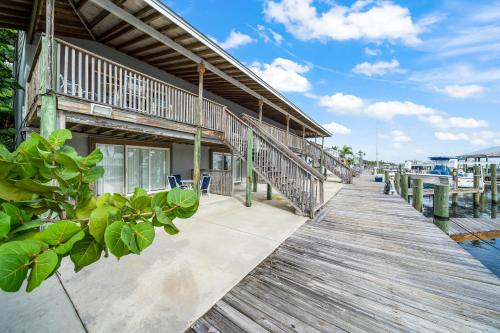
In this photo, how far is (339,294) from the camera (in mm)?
2756

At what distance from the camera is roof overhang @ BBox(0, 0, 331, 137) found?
4.98m

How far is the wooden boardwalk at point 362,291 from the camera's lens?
2.29 metres

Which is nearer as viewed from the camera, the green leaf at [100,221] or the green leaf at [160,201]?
the green leaf at [100,221]

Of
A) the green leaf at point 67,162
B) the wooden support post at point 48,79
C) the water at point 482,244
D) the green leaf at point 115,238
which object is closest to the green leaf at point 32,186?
the green leaf at point 67,162

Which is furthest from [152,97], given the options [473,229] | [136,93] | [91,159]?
[473,229]

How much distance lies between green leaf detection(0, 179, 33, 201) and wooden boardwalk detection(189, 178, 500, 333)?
2.12 meters

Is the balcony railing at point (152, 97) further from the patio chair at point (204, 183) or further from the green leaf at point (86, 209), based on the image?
the green leaf at point (86, 209)

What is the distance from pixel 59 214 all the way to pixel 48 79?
184 inches

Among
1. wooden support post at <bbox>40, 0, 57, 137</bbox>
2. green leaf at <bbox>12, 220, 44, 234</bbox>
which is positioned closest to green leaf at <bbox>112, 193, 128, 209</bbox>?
green leaf at <bbox>12, 220, 44, 234</bbox>

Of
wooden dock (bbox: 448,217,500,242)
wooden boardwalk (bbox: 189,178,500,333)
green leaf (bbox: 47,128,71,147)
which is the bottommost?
wooden dock (bbox: 448,217,500,242)

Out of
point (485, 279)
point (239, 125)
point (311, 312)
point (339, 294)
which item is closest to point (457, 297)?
point (485, 279)

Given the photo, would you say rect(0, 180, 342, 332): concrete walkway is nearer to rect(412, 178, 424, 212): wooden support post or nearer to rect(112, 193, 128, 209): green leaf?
rect(112, 193, 128, 209): green leaf

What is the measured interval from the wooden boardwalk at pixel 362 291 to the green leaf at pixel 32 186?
6.85ft

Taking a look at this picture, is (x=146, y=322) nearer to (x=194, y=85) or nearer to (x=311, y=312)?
(x=311, y=312)
